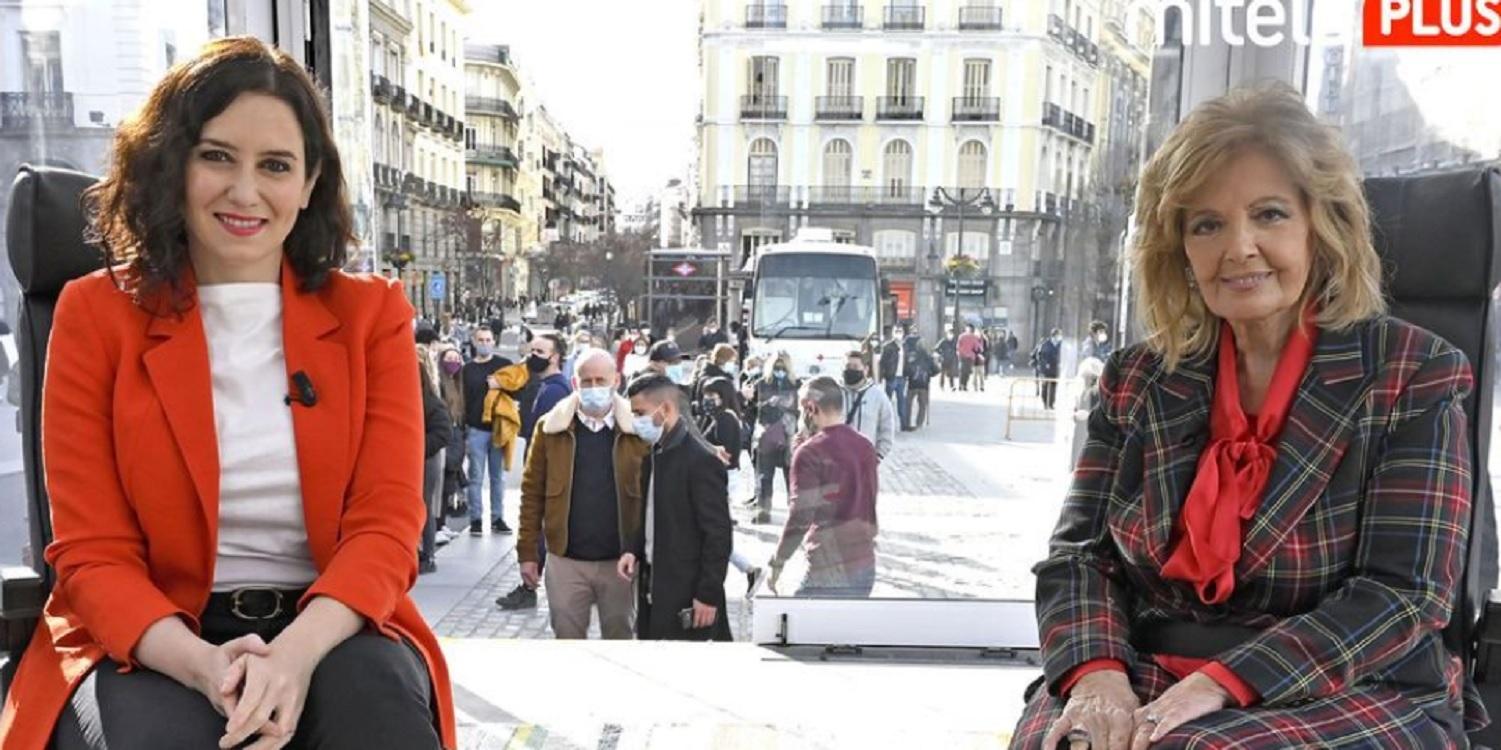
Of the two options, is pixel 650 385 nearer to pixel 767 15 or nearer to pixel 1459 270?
pixel 767 15

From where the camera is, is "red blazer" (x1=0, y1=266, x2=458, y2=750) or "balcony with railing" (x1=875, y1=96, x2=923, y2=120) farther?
"balcony with railing" (x1=875, y1=96, x2=923, y2=120)

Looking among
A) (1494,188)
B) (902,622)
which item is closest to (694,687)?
(902,622)

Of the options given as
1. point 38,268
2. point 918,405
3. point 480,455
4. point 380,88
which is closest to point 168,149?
point 38,268

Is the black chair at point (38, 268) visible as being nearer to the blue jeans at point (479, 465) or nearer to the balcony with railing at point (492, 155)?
the balcony with railing at point (492, 155)

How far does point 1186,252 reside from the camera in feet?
4.57

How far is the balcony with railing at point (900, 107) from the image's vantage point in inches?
120

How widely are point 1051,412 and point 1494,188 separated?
1.80 meters

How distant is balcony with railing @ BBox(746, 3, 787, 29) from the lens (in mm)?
3119

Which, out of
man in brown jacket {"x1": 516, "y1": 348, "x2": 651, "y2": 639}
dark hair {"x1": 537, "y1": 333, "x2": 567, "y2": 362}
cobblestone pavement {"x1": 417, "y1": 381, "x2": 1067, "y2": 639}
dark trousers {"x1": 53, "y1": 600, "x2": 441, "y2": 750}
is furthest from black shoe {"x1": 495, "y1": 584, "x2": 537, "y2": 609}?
dark trousers {"x1": 53, "y1": 600, "x2": 441, "y2": 750}

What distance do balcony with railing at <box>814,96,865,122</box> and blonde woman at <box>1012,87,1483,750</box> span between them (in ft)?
5.85

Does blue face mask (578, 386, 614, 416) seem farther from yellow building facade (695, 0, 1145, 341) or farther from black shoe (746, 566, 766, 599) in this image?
black shoe (746, 566, 766, 599)

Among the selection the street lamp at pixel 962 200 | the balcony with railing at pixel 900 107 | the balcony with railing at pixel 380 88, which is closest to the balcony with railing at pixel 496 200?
the balcony with railing at pixel 380 88

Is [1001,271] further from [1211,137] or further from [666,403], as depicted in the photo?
[1211,137]

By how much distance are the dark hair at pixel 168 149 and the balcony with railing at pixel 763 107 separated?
196 cm
